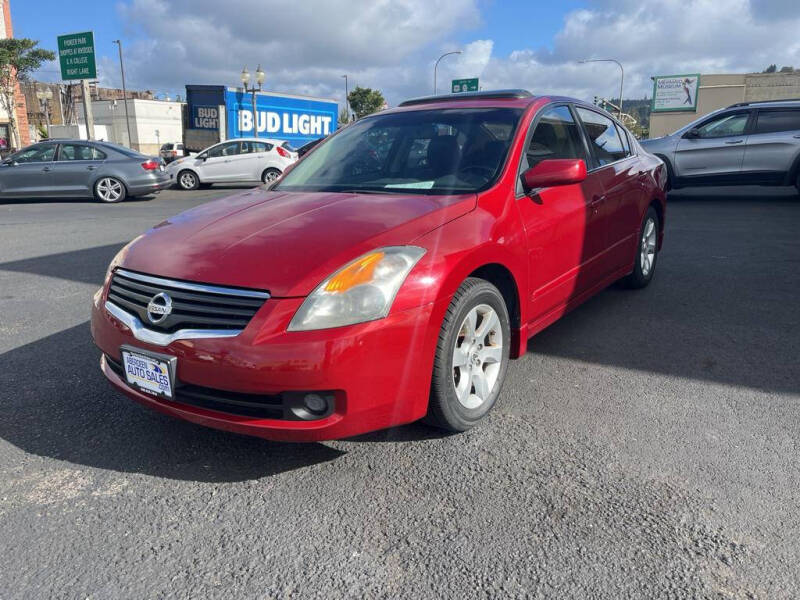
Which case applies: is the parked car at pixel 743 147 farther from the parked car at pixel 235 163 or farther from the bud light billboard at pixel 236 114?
the bud light billboard at pixel 236 114

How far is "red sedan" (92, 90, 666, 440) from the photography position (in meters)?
2.41

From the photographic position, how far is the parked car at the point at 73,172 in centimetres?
1362

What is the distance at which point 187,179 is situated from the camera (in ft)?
58.9

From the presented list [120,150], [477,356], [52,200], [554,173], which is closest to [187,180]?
[120,150]

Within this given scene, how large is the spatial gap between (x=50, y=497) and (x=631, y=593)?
7.08ft

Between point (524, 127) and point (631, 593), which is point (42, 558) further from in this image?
point (524, 127)

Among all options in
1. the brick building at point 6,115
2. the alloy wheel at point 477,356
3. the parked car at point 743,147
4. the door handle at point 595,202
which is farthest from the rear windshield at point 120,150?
the brick building at point 6,115

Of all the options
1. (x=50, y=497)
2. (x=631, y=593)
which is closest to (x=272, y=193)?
(x=50, y=497)

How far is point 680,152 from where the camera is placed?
1231 cm

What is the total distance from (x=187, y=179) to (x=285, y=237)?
54.0 ft

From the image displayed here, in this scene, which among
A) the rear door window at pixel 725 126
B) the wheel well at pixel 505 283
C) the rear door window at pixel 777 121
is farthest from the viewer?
the rear door window at pixel 725 126

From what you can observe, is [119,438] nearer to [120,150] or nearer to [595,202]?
[595,202]

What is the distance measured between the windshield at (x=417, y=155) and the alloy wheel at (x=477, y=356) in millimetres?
701

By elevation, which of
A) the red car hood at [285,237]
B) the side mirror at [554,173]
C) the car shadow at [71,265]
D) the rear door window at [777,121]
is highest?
the rear door window at [777,121]
